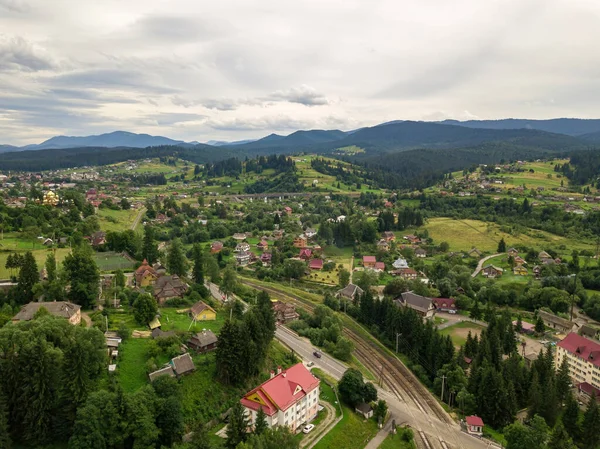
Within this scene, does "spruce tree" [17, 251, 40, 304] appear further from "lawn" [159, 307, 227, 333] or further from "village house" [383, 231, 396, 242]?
"village house" [383, 231, 396, 242]

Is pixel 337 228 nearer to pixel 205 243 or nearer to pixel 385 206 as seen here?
pixel 205 243

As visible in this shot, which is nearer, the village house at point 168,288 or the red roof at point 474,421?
the red roof at point 474,421

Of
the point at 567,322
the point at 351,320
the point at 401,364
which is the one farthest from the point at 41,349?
the point at 567,322

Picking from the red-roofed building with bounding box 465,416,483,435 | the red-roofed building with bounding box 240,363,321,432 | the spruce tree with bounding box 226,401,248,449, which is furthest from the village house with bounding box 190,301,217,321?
the red-roofed building with bounding box 465,416,483,435

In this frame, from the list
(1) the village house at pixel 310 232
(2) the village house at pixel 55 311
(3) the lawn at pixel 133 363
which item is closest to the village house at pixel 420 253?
(1) the village house at pixel 310 232

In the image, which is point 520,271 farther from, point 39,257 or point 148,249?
point 39,257

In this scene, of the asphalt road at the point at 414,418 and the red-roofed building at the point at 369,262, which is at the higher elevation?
the asphalt road at the point at 414,418

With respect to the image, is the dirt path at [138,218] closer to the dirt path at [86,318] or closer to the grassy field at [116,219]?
the grassy field at [116,219]
